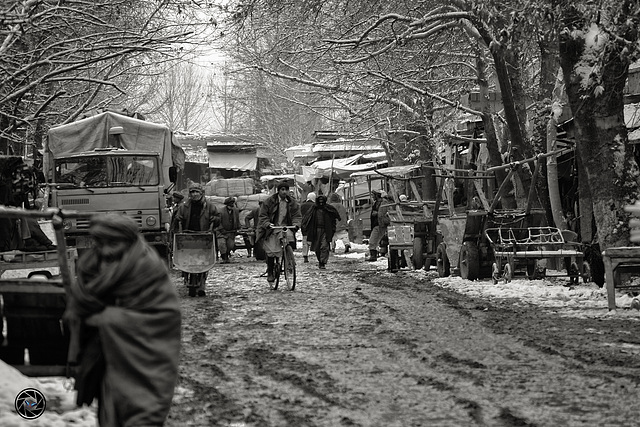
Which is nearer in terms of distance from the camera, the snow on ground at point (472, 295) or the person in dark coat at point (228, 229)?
the snow on ground at point (472, 295)

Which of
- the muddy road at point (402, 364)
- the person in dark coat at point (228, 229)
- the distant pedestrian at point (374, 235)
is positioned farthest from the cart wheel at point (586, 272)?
the person in dark coat at point (228, 229)

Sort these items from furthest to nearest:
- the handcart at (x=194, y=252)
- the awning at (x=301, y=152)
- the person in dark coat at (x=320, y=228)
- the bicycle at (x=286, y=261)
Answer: the awning at (x=301, y=152) → the person in dark coat at (x=320, y=228) → the bicycle at (x=286, y=261) → the handcart at (x=194, y=252)

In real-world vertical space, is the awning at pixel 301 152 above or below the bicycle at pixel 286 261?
above

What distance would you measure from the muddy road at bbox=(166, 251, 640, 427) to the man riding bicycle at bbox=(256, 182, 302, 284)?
159cm

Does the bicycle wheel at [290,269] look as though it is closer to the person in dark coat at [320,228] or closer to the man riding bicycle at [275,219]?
the man riding bicycle at [275,219]

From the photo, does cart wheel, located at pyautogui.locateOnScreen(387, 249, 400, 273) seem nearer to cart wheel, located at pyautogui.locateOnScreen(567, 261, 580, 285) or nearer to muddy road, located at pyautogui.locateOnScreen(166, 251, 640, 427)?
cart wheel, located at pyautogui.locateOnScreen(567, 261, 580, 285)

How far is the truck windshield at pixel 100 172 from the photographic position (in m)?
21.4

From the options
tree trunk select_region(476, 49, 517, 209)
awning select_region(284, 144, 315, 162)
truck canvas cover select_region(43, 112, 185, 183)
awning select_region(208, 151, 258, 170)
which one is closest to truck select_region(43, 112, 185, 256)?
truck canvas cover select_region(43, 112, 185, 183)

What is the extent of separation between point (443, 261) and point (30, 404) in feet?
47.1

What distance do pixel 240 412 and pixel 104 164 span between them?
14.6m

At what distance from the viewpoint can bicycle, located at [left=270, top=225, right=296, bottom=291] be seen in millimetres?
17703

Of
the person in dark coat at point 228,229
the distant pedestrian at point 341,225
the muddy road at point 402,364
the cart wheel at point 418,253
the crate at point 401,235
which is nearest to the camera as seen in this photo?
the muddy road at point 402,364

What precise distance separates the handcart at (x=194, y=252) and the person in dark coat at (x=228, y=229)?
1070 cm

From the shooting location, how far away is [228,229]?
28.9 m
